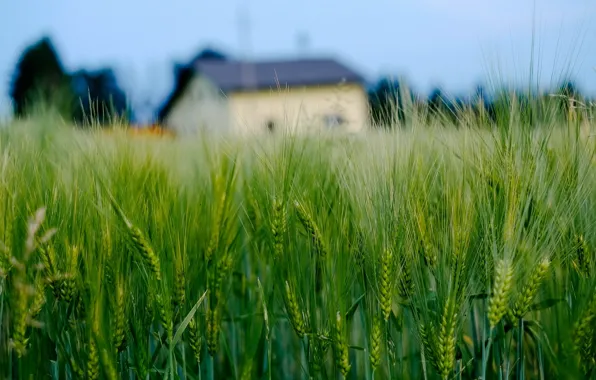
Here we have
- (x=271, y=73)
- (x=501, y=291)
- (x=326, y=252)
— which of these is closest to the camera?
(x=501, y=291)

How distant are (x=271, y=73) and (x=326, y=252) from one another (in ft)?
77.5

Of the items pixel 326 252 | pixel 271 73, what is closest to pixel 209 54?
pixel 271 73

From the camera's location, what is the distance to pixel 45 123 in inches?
87.5

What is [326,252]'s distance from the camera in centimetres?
101

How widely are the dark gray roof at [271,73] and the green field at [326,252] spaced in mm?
21422

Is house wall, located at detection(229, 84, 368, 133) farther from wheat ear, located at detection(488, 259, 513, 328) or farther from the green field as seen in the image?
wheat ear, located at detection(488, 259, 513, 328)

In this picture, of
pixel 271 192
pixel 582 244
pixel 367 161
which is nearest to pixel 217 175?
pixel 271 192

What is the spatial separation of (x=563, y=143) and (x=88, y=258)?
798 millimetres

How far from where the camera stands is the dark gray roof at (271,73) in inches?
922

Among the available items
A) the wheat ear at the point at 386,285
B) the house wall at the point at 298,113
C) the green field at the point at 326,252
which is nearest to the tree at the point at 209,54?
the house wall at the point at 298,113

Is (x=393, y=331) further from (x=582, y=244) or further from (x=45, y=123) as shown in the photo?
(x=45, y=123)

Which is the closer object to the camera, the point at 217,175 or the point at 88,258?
the point at 88,258

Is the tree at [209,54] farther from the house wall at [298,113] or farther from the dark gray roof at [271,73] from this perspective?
the house wall at [298,113]

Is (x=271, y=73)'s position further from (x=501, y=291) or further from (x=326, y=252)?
(x=501, y=291)
